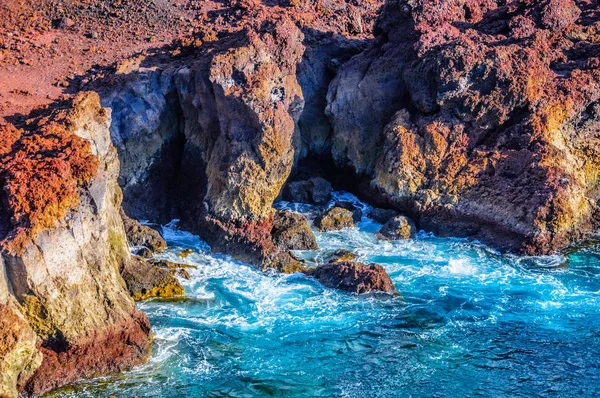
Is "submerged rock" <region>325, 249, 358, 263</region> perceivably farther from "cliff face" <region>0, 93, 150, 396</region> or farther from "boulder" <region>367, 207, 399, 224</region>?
"cliff face" <region>0, 93, 150, 396</region>

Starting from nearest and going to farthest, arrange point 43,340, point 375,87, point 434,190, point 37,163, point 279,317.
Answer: point 43,340 < point 37,163 < point 279,317 < point 434,190 < point 375,87

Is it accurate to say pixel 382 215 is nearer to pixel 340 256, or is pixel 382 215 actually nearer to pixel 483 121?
pixel 340 256

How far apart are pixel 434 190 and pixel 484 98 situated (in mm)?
3878

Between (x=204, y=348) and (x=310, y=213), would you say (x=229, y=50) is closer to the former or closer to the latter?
(x=310, y=213)

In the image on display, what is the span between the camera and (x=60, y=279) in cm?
1533

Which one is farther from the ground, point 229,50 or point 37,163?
point 229,50

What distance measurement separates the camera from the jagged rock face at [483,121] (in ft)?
73.9

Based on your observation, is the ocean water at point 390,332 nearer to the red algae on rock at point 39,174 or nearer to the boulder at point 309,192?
the boulder at point 309,192

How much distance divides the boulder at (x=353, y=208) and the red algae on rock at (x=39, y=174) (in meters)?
10.7

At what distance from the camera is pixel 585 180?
79.9ft

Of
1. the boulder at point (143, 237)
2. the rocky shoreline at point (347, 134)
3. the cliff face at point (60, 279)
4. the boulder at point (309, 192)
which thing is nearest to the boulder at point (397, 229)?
the rocky shoreline at point (347, 134)

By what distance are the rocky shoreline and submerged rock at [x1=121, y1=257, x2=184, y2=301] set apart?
0.05 meters

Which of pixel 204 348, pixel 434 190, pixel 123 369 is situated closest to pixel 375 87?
pixel 434 190

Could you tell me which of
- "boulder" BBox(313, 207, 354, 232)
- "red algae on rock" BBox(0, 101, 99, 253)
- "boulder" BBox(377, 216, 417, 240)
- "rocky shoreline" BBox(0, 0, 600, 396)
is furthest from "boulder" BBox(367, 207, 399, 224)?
"red algae on rock" BBox(0, 101, 99, 253)
